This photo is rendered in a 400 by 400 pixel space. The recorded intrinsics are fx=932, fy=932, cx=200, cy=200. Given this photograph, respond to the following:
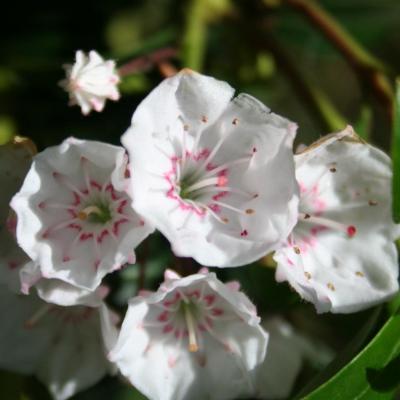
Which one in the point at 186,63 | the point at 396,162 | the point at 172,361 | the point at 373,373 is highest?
the point at 396,162

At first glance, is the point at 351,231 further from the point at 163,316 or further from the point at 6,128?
the point at 6,128

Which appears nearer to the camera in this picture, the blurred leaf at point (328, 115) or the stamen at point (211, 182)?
the stamen at point (211, 182)

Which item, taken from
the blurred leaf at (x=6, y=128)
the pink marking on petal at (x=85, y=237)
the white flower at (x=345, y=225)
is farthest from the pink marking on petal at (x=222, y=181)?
the blurred leaf at (x=6, y=128)

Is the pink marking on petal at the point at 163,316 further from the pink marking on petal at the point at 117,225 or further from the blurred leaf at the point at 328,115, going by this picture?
the blurred leaf at the point at 328,115

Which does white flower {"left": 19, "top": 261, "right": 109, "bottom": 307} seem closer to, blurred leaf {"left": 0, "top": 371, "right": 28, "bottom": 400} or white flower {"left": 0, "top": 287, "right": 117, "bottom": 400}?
white flower {"left": 0, "top": 287, "right": 117, "bottom": 400}

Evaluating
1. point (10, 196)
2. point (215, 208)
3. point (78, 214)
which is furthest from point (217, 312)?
point (10, 196)

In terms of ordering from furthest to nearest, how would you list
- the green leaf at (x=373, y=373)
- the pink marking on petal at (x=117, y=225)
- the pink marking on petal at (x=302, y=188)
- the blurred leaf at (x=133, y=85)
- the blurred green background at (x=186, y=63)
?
the blurred leaf at (x=133, y=85), the blurred green background at (x=186, y=63), the pink marking on petal at (x=302, y=188), the pink marking on petal at (x=117, y=225), the green leaf at (x=373, y=373)

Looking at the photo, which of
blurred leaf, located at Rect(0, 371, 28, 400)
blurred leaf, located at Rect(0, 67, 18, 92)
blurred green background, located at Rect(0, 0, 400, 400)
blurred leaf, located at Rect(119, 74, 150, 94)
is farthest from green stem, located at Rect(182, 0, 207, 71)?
blurred leaf, located at Rect(0, 371, 28, 400)
